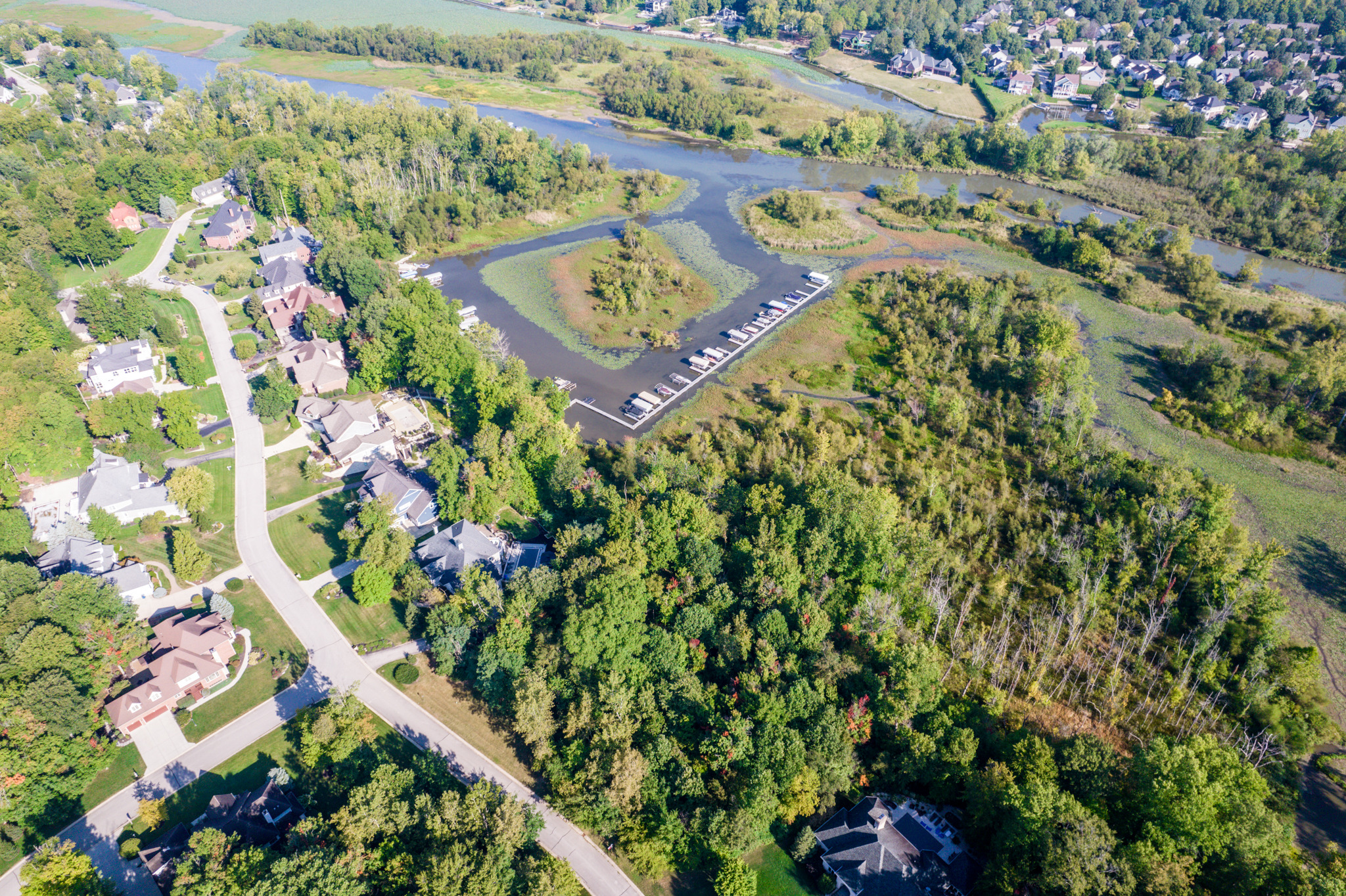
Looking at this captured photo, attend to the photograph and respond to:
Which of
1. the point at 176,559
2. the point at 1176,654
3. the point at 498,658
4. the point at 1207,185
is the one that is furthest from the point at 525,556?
the point at 1207,185

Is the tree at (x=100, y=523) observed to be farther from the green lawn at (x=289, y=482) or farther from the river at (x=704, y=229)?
the river at (x=704, y=229)

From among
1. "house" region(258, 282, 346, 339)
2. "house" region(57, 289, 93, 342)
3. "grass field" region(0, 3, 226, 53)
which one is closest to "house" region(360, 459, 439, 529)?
Answer: "house" region(258, 282, 346, 339)

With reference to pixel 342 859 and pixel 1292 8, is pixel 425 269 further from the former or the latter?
pixel 1292 8

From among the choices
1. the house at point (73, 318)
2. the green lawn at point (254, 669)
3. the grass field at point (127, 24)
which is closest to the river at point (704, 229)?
the green lawn at point (254, 669)

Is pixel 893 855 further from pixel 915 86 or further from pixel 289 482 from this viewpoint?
pixel 915 86

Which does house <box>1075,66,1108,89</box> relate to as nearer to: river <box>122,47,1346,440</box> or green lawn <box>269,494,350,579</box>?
river <box>122,47,1346,440</box>

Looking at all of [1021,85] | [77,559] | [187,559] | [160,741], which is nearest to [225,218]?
[77,559]
